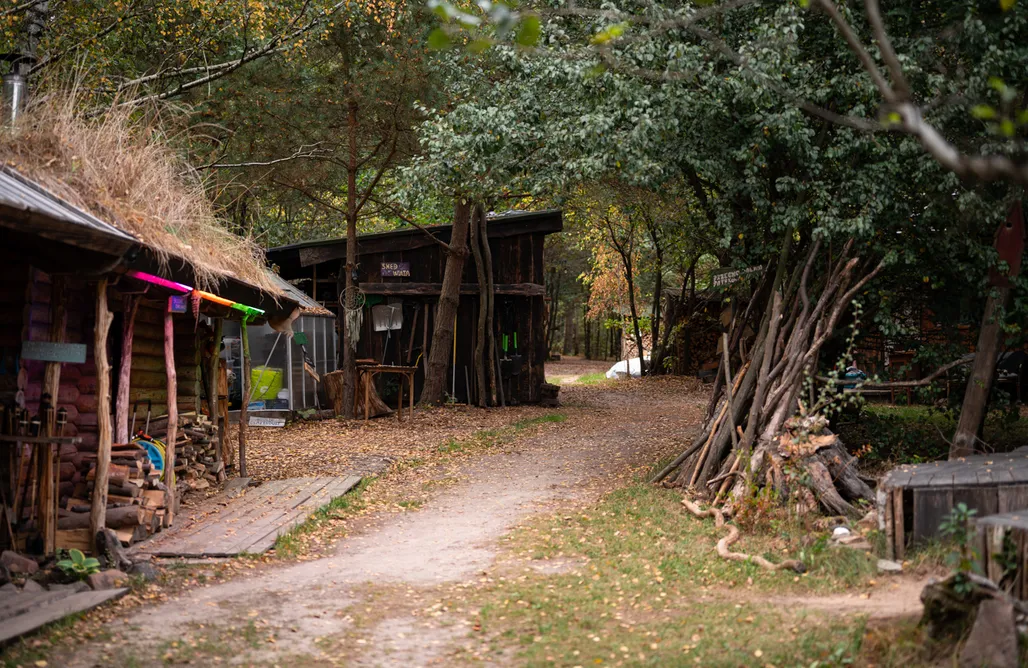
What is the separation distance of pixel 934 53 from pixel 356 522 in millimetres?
7608

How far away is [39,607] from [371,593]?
2126 mm

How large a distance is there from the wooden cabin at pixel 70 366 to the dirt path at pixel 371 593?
151 cm

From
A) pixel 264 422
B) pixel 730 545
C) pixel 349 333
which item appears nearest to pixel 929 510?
pixel 730 545

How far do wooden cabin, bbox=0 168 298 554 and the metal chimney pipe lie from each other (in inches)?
70.8

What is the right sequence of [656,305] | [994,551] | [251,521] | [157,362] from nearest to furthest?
1. [994,551]
2. [251,521]
3. [157,362]
4. [656,305]

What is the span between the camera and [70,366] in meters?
8.20

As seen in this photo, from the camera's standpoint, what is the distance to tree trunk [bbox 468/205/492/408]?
20359mm

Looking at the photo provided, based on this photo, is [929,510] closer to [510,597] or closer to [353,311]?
[510,597]

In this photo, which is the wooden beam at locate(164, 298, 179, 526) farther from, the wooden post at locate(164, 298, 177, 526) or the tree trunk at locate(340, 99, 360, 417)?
the tree trunk at locate(340, 99, 360, 417)

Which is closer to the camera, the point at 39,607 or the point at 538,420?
the point at 39,607

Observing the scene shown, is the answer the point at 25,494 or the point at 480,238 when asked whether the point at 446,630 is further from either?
the point at 480,238

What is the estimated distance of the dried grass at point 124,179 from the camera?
7.60 m

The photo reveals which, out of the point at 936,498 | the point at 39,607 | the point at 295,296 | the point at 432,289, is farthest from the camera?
the point at 432,289

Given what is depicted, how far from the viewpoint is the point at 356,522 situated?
9445 mm
